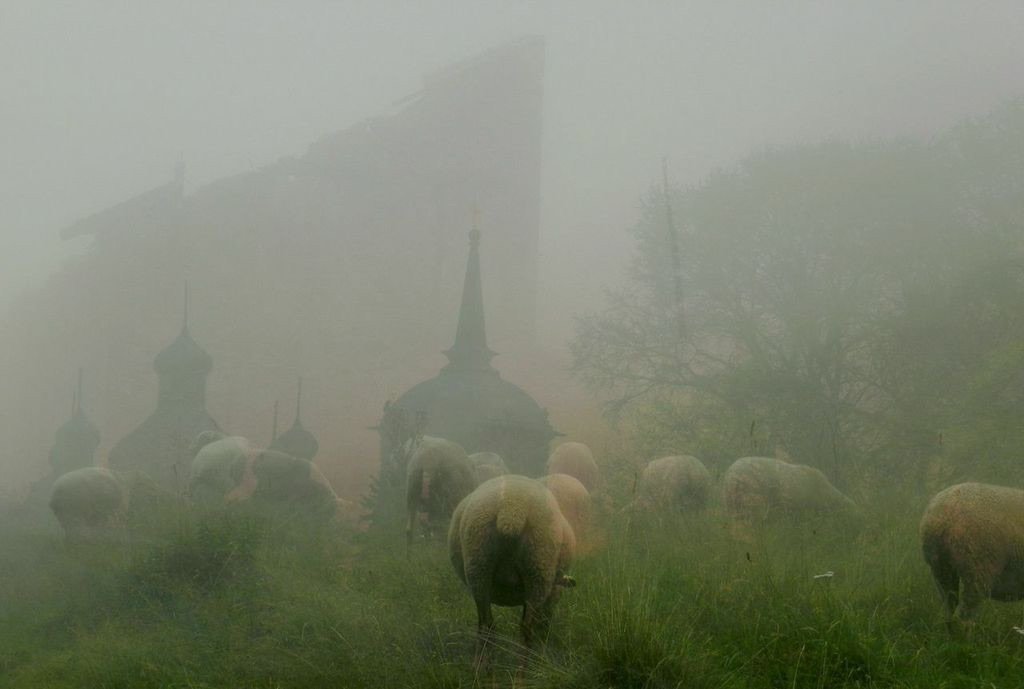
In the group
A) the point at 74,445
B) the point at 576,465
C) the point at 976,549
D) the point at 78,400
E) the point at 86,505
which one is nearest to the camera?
the point at 976,549

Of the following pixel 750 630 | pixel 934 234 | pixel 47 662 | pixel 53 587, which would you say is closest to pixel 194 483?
pixel 53 587

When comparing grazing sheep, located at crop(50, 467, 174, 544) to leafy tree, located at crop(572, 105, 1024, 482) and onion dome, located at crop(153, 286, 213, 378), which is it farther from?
onion dome, located at crop(153, 286, 213, 378)

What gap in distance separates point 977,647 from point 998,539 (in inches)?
35.8

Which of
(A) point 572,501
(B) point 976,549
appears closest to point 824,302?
(A) point 572,501

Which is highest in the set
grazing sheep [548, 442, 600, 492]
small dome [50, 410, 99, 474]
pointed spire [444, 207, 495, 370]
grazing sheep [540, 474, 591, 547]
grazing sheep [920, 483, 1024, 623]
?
pointed spire [444, 207, 495, 370]

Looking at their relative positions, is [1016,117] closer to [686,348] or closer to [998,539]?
[686,348]

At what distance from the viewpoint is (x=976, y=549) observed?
236 inches

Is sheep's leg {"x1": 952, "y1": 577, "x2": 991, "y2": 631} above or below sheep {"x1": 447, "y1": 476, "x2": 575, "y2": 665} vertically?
below

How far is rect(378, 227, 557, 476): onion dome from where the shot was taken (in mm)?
22266

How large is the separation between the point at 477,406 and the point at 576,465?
19.0ft

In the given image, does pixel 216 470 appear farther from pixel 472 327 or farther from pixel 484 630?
pixel 484 630

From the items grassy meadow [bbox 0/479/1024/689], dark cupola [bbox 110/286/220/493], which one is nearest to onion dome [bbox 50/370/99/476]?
dark cupola [bbox 110/286/220/493]

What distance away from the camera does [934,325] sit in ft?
61.8

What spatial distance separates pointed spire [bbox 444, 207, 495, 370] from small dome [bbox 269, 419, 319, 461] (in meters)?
5.22
